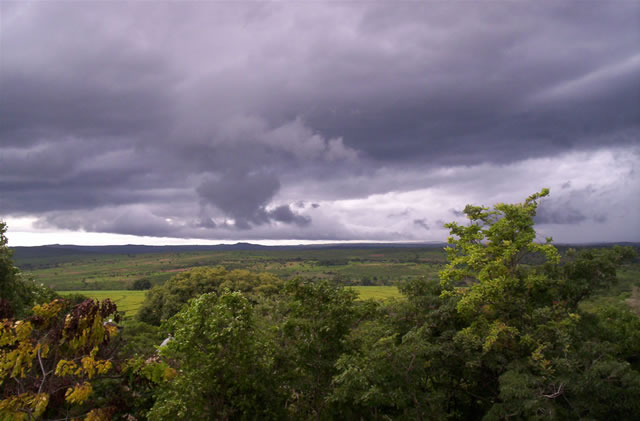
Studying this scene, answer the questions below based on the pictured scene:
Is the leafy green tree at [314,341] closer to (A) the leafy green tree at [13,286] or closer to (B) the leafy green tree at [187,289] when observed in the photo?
(A) the leafy green tree at [13,286]

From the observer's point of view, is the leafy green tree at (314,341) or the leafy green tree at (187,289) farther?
the leafy green tree at (187,289)

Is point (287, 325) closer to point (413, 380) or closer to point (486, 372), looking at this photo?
point (413, 380)

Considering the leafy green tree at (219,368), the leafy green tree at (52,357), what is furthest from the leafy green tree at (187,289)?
the leafy green tree at (52,357)

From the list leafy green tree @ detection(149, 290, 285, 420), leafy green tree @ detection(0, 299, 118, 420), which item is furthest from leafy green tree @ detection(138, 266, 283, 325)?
leafy green tree @ detection(0, 299, 118, 420)

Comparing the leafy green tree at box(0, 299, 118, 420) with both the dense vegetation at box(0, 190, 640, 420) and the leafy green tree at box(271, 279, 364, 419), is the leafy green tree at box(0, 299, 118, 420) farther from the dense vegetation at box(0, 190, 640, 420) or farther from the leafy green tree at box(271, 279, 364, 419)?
the leafy green tree at box(271, 279, 364, 419)

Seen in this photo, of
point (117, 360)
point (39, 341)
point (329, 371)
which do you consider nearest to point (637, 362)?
point (329, 371)

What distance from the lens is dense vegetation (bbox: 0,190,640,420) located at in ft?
27.8

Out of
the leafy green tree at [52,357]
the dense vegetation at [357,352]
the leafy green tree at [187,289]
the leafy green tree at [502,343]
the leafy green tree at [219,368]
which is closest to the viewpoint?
the leafy green tree at [52,357]

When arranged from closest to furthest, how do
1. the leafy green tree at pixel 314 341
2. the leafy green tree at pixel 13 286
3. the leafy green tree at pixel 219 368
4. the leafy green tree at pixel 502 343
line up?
the leafy green tree at pixel 219 368, the leafy green tree at pixel 314 341, the leafy green tree at pixel 502 343, the leafy green tree at pixel 13 286

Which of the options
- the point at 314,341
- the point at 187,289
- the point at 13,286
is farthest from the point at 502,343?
the point at 187,289

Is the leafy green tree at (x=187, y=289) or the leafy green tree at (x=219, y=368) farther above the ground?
the leafy green tree at (x=219, y=368)

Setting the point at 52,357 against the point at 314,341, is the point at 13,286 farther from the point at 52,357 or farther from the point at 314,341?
the point at 314,341

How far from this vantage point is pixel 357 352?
11.9 metres

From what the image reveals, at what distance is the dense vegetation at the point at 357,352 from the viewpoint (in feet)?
27.8
